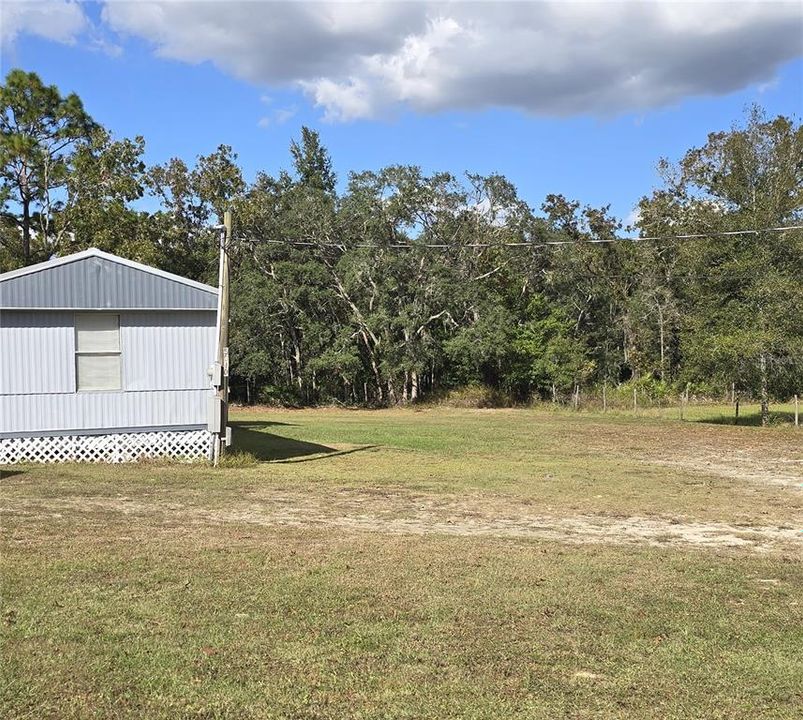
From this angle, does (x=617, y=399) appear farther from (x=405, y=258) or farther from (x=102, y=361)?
(x=102, y=361)

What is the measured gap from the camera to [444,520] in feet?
31.4

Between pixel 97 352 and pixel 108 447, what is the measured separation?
5.54ft

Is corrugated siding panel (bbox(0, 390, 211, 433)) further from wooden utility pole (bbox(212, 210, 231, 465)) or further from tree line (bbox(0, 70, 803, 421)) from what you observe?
tree line (bbox(0, 70, 803, 421))

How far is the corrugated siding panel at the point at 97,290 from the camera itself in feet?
45.1

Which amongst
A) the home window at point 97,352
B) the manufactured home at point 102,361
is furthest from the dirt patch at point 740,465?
the home window at point 97,352

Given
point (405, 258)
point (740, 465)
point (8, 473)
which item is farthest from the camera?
point (405, 258)

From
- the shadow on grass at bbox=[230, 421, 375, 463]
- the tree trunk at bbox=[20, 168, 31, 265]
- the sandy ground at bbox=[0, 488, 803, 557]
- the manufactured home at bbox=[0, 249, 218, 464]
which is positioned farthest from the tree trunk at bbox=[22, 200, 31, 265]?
the sandy ground at bbox=[0, 488, 803, 557]

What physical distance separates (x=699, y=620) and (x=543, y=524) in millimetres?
4029

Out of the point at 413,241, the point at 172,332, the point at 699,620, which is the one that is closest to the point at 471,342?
the point at 413,241

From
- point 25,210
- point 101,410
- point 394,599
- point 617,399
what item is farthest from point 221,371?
point 617,399

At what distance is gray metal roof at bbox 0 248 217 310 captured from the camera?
13.7m

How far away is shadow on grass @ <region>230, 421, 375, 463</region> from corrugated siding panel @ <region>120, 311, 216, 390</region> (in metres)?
2.13

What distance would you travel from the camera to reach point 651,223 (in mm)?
47844

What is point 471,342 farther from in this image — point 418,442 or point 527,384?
point 418,442
